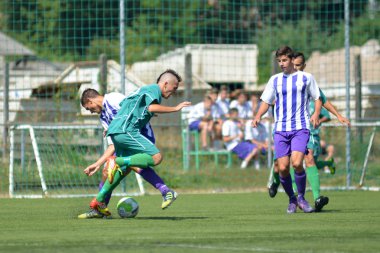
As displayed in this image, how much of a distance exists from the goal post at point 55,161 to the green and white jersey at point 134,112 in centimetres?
560

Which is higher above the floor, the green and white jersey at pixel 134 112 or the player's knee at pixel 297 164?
the green and white jersey at pixel 134 112

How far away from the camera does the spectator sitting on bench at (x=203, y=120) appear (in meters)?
20.2

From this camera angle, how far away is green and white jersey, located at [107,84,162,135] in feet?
35.3

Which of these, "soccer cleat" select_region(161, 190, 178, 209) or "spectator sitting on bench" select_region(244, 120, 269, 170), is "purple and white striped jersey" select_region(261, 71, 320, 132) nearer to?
"soccer cleat" select_region(161, 190, 178, 209)

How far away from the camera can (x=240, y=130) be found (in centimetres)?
1994

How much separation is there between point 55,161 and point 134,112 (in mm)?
6272

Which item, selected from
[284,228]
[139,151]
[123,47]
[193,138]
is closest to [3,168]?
[123,47]

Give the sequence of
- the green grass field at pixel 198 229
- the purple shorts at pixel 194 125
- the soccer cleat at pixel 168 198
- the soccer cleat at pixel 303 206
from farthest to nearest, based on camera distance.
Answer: the purple shorts at pixel 194 125, the soccer cleat at pixel 303 206, the soccer cleat at pixel 168 198, the green grass field at pixel 198 229

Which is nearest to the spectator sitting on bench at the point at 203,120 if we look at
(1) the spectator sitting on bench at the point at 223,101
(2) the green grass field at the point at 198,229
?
(1) the spectator sitting on bench at the point at 223,101

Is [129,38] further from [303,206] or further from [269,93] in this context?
[303,206]

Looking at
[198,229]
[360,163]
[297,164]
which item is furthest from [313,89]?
[360,163]

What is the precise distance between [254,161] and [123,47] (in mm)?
4116

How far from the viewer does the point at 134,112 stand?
10812mm

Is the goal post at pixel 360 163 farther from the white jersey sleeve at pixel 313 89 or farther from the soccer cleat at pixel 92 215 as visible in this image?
the soccer cleat at pixel 92 215
